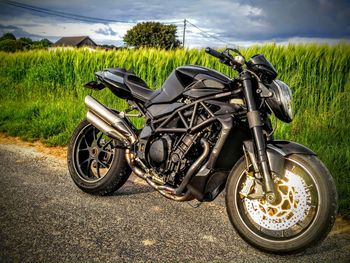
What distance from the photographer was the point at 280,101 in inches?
99.3

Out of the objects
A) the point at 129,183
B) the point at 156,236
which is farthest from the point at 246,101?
the point at 129,183

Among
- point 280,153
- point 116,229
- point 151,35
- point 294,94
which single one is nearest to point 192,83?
point 280,153

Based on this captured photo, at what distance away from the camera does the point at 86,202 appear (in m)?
3.49

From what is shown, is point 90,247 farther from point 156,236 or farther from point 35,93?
point 35,93

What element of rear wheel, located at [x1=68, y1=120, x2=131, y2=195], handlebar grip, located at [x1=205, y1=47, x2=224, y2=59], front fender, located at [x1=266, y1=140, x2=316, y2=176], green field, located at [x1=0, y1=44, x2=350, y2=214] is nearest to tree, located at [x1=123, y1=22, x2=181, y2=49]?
green field, located at [x1=0, y1=44, x2=350, y2=214]

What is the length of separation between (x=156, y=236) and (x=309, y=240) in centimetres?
118

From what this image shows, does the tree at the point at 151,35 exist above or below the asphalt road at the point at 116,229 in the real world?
above

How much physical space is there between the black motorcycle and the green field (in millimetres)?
1259

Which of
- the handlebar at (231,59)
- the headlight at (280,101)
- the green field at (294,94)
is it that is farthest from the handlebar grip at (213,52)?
the green field at (294,94)

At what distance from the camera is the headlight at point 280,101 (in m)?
2.53

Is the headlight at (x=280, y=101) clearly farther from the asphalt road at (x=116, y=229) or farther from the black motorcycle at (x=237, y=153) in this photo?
the asphalt road at (x=116, y=229)

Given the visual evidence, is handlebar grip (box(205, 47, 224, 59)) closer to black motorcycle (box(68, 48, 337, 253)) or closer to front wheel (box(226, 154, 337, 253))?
black motorcycle (box(68, 48, 337, 253))

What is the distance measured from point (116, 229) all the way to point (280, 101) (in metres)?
1.71

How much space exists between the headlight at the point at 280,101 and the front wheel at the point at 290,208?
329mm
